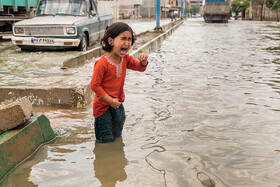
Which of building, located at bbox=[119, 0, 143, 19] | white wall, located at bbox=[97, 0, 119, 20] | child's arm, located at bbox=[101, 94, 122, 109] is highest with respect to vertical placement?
building, located at bbox=[119, 0, 143, 19]

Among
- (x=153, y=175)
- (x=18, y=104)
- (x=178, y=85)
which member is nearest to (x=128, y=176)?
(x=153, y=175)

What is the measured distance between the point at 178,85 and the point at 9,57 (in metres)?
5.54

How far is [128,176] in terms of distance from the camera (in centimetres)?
261

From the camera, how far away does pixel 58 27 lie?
9414 millimetres

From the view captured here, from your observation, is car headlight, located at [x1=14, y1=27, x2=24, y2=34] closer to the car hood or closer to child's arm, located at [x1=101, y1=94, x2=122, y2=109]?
the car hood

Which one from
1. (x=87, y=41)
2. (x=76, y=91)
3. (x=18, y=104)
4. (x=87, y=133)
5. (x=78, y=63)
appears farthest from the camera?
(x=87, y=41)

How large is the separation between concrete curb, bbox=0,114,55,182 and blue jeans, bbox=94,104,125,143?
53 cm

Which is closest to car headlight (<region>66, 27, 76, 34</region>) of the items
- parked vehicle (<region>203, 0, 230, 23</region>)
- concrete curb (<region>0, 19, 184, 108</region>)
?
concrete curb (<region>0, 19, 184, 108</region>)

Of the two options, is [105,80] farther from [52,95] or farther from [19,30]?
[19,30]

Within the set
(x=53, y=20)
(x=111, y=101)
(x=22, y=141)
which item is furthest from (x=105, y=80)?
(x=53, y=20)

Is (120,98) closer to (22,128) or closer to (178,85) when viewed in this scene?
(22,128)

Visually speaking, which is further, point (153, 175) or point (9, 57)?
point (9, 57)

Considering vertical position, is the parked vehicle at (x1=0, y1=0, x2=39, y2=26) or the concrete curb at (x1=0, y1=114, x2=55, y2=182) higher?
the parked vehicle at (x1=0, y1=0, x2=39, y2=26)

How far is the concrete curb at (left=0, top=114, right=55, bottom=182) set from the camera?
8.40ft
